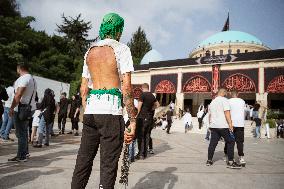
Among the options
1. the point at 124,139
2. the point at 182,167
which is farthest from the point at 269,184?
the point at 124,139

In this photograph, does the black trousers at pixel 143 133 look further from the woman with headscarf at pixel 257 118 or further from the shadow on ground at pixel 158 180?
the woman with headscarf at pixel 257 118

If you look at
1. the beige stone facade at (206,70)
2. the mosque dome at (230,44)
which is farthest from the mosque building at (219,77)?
the mosque dome at (230,44)

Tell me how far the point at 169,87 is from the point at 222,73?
22.4 ft

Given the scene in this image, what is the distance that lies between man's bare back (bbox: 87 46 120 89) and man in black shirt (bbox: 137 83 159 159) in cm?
454

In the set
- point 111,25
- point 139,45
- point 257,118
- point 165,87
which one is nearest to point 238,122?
point 111,25

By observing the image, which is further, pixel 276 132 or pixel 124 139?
pixel 276 132

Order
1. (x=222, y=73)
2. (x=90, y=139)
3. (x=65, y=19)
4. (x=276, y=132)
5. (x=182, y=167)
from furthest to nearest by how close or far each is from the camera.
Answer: (x=65, y=19), (x=222, y=73), (x=276, y=132), (x=182, y=167), (x=90, y=139)

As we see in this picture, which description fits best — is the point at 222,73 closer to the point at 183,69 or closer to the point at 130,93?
the point at 183,69

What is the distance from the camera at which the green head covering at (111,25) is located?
2.78m

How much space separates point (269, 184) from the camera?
5.00 metres

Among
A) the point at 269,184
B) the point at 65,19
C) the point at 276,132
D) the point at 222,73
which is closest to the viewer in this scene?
the point at 269,184

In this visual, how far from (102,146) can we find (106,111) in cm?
31

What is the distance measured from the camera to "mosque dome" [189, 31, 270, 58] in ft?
149

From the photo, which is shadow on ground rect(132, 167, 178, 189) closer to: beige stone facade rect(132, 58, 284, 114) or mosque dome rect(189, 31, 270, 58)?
beige stone facade rect(132, 58, 284, 114)
